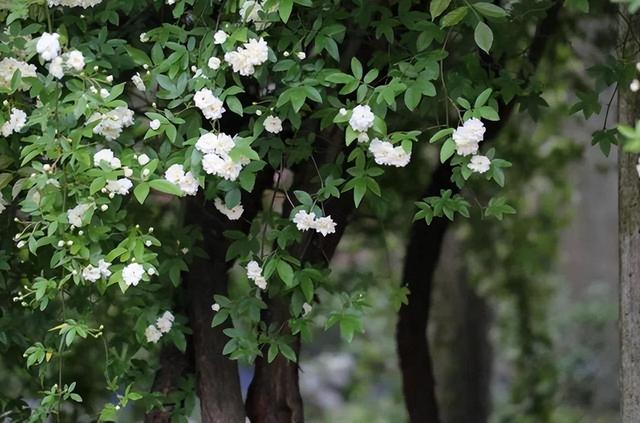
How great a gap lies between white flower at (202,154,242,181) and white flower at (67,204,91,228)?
1.22 feet

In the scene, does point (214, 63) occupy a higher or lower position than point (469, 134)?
higher

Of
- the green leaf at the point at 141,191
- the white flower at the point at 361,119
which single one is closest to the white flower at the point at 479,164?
the white flower at the point at 361,119

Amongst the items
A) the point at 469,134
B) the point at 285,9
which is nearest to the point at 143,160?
the point at 285,9

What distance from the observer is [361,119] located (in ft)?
8.73

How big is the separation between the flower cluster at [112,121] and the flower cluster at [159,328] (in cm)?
67

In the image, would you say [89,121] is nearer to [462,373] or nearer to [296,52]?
[296,52]

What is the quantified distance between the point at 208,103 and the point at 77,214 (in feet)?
1.61

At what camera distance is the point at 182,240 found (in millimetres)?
3305

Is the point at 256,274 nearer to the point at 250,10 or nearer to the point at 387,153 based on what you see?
the point at 387,153

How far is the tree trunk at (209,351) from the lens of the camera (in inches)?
141

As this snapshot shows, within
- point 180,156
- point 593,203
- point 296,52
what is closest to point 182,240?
point 180,156

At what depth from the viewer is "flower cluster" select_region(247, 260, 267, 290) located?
2.96 metres

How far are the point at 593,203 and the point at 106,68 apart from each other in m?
10.7

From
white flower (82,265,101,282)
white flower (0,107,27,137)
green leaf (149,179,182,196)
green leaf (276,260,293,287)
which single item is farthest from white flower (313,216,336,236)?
white flower (0,107,27,137)
